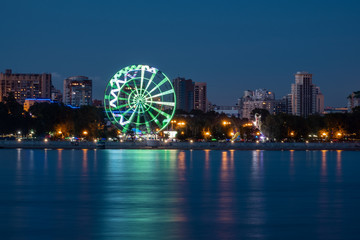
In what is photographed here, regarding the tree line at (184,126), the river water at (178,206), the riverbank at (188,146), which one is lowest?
the river water at (178,206)

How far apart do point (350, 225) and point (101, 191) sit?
57.1 ft

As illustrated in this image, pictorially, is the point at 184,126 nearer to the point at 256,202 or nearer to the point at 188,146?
the point at 188,146

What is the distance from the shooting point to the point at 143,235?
21.9m

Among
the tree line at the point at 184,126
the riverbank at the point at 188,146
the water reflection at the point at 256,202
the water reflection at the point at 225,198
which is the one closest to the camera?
the water reflection at the point at 256,202

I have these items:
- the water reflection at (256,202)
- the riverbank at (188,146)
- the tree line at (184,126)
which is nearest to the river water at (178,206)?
the water reflection at (256,202)

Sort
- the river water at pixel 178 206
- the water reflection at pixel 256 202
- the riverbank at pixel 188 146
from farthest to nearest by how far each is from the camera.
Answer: the riverbank at pixel 188 146, the water reflection at pixel 256 202, the river water at pixel 178 206

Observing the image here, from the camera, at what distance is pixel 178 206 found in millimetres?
30203

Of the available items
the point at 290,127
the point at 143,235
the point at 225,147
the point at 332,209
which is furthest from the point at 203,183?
the point at 290,127

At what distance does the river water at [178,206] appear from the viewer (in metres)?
22.7

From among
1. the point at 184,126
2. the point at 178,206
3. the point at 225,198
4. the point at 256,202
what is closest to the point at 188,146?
the point at 184,126

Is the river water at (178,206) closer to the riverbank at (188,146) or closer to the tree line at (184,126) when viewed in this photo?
the riverbank at (188,146)

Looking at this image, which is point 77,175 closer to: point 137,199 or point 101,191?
point 101,191

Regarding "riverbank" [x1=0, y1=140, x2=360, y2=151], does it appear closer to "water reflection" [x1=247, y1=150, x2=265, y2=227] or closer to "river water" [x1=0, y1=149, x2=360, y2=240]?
"river water" [x1=0, y1=149, x2=360, y2=240]

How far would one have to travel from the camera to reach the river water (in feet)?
74.5
